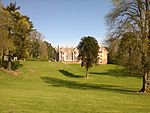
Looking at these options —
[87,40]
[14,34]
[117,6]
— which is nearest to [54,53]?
[87,40]

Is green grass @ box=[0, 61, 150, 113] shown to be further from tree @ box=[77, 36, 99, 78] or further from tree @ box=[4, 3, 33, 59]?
tree @ box=[77, 36, 99, 78]

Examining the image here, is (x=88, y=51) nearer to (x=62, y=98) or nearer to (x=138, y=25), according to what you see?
(x=138, y=25)

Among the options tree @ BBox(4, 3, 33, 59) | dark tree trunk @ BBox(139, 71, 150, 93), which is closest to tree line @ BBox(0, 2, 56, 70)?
tree @ BBox(4, 3, 33, 59)

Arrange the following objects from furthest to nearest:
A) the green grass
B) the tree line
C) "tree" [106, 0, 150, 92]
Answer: the tree line
"tree" [106, 0, 150, 92]
the green grass

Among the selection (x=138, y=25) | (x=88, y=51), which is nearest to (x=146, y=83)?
(x=138, y=25)

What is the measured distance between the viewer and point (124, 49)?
38.1 m

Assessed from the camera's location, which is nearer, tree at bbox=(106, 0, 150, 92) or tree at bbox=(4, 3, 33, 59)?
tree at bbox=(106, 0, 150, 92)

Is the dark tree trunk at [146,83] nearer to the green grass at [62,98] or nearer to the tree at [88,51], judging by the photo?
the green grass at [62,98]

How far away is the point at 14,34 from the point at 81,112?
45.5 metres

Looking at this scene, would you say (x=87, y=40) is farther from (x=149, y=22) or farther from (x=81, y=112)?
(x=81, y=112)

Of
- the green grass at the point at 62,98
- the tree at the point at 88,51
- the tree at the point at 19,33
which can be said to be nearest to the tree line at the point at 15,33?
the tree at the point at 19,33

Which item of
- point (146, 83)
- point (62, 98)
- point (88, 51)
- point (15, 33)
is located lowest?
point (62, 98)

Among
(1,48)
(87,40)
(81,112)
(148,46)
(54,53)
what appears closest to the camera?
(81,112)

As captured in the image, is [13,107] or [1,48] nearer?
[13,107]
